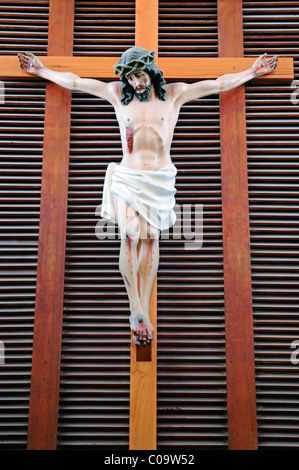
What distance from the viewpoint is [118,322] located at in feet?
11.6

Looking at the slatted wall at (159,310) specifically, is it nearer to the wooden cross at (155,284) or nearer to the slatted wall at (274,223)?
the wooden cross at (155,284)

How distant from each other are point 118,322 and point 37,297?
499 mm

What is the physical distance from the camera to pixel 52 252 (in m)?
→ 3.53

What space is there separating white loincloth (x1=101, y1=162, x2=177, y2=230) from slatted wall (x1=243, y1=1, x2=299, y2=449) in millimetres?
756

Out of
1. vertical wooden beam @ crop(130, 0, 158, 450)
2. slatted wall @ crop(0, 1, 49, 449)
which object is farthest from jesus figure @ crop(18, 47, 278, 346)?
slatted wall @ crop(0, 1, 49, 449)

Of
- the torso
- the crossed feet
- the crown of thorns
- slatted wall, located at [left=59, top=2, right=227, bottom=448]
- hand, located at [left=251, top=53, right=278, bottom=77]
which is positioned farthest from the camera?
hand, located at [left=251, top=53, right=278, bottom=77]

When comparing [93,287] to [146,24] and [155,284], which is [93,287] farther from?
[146,24]

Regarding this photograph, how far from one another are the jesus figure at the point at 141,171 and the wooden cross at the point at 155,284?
7.2 inches

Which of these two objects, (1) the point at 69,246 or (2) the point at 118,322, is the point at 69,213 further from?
(2) the point at 118,322

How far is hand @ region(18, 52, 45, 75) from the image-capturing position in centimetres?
356

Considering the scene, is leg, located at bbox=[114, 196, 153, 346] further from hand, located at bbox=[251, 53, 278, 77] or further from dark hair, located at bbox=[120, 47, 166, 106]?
hand, located at bbox=[251, 53, 278, 77]

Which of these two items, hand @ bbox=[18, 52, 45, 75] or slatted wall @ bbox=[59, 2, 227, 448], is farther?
hand @ bbox=[18, 52, 45, 75]

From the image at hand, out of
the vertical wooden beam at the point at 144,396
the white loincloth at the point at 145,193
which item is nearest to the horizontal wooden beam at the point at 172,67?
the white loincloth at the point at 145,193

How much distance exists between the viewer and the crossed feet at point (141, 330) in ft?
9.81
